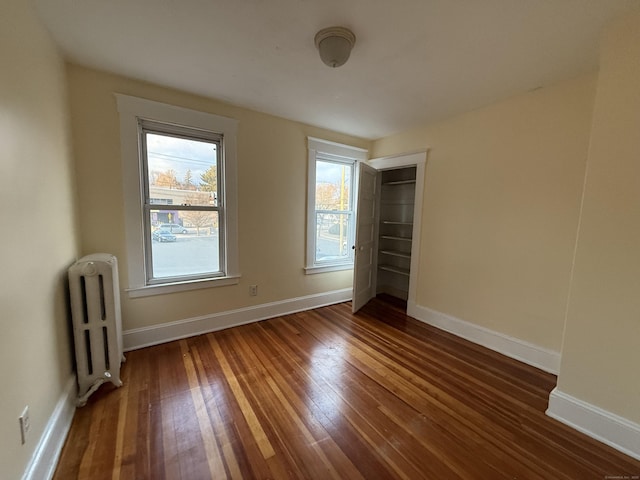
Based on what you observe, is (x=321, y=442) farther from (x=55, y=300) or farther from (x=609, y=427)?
(x=55, y=300)

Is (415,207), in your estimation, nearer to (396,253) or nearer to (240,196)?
(396,253)

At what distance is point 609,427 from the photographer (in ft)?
5.02

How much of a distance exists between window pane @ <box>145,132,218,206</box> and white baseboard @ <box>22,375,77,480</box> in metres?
1.56

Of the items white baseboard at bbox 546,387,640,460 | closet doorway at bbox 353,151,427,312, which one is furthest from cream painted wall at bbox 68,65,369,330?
white baseboard at bbox 546,387,640,460

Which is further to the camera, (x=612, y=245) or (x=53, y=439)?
(x=612, y=245)

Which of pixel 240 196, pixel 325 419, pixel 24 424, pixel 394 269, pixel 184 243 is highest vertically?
pixel 240 196

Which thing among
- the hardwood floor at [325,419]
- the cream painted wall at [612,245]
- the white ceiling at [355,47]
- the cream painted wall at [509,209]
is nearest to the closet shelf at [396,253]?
the cream painted wall at [509,209]

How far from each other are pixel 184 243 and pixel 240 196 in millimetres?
743

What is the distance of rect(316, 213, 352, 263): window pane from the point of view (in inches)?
143

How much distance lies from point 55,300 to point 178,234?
1.10 meters

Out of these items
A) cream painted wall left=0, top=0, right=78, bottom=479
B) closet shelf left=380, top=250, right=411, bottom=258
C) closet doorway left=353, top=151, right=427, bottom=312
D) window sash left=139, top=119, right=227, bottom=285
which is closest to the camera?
cream painted wall left=0, top=0, right=78, bottom=479

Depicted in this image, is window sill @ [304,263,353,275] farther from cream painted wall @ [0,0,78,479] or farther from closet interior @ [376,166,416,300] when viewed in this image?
cream painted wall @ [0,0,78,479]

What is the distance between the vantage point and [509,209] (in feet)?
7.93

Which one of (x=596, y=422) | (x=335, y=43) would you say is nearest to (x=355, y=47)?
(x=335, y=43)
